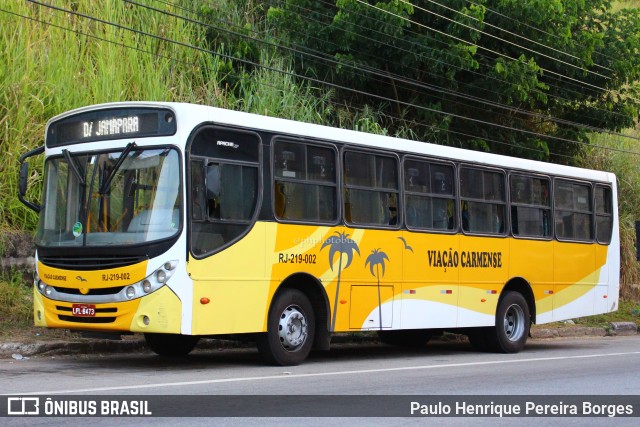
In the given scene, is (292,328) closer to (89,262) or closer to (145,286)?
(145,286)

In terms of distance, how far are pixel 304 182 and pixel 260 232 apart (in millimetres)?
1087

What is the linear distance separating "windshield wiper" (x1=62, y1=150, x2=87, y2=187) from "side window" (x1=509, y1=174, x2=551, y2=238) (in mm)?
7600

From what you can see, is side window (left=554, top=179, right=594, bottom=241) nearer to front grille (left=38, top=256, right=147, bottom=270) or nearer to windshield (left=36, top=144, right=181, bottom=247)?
windshield (left=36, top=144, right=181, bottom=247)

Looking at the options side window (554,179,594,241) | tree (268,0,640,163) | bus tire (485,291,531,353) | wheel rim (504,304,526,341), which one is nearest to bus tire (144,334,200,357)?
bus tire (485,291,531,353)

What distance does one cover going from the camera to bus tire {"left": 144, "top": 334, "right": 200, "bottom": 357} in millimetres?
13250

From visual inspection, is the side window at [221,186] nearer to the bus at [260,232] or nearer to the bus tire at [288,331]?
the bus at [260,232]

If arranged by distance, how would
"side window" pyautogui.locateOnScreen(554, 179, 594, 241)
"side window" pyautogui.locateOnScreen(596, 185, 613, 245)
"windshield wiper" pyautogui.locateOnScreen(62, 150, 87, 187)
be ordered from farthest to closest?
"side window" pyautogui.locateOnScreen(596, 185, 613, 245) → "side window" pyautogui.locateOnScreen(554, 179, 594, 241) → "windshield wiper" pyautogui.locateOnScreen(62, 150, 87, 187)

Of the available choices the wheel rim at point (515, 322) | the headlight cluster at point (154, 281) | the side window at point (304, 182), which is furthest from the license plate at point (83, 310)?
the wheel rim at point (515, 322)

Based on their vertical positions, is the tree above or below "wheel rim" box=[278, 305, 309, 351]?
above

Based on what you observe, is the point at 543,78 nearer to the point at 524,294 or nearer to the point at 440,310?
the point at 524,294

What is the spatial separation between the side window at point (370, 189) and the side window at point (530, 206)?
3181mm

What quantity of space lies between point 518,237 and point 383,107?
8.02 m

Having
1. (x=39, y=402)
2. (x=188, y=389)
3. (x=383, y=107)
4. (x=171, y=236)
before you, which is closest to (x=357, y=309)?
(x=171, y=236)

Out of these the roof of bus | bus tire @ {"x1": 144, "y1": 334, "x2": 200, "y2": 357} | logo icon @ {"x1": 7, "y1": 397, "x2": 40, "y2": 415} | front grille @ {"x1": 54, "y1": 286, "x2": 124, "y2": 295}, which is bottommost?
logo icon @ {"x1": 7, "y1": 397, "x2": 40, "y2": 415}
